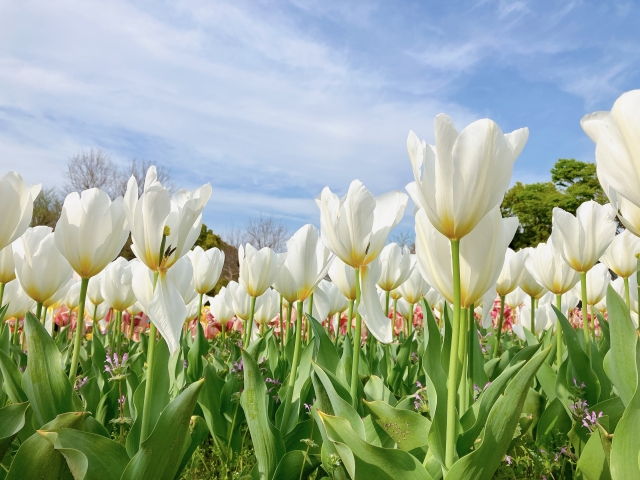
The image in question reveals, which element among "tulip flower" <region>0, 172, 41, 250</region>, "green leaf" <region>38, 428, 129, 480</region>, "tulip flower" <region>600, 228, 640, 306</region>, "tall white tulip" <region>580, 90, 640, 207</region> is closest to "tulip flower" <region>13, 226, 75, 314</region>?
"tulip flower" <region>0, 172, 41, 250</region>

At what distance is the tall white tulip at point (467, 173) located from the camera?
1.05 meters

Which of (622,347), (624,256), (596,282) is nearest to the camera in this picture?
(622,347)

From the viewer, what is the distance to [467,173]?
1.06 meters

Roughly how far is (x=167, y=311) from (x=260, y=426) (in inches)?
18.4

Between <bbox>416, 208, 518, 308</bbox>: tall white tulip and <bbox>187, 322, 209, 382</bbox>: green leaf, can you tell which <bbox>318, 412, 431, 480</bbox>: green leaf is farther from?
<bbox>187, 322, 209, 382</bbox>: green leaf

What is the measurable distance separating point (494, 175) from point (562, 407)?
1.04 metres

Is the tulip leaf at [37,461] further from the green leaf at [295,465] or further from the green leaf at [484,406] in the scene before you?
the green leaf at [484,406]

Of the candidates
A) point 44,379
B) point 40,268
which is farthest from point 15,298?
point 44,379

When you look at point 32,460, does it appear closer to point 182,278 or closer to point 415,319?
point 182,278

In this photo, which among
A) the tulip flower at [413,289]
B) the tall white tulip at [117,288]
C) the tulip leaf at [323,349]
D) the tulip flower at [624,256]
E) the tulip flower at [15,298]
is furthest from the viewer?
the tulip flower at [413,289]

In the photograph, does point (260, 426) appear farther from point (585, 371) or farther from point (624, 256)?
point (624, 256)

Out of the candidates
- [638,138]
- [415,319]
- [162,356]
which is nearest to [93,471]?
[162,356]

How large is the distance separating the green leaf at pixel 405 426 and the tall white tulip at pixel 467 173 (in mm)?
Answer: 454

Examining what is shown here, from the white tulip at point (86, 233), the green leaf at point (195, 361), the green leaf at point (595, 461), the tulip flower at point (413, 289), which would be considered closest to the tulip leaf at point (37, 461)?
the white tulip at point (86, 233)
